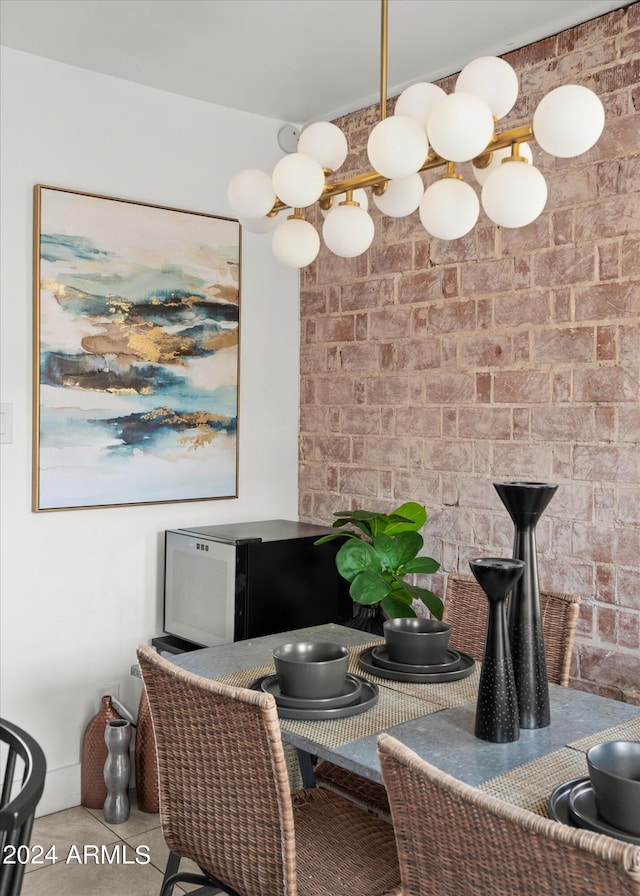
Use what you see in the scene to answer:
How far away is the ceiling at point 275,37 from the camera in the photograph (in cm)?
241

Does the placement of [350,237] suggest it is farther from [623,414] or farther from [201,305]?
[201,305]

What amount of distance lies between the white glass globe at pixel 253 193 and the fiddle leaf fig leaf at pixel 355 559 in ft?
3.86

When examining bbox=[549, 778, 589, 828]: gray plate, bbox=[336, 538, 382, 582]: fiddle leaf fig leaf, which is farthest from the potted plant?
bbox=[549, 778, 589, 828]: gray plate

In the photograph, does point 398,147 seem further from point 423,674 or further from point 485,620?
point 485,620

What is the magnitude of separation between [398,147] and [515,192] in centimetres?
23

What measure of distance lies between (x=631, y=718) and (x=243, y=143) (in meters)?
2.51

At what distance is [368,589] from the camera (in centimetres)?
253

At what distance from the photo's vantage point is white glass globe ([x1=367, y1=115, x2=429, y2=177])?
4.96 feet

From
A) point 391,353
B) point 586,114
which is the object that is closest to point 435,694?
point 586,114

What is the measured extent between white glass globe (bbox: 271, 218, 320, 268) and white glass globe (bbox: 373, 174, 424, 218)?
0.17m

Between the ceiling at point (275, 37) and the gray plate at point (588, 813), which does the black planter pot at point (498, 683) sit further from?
the ceiling at point (275, 37)

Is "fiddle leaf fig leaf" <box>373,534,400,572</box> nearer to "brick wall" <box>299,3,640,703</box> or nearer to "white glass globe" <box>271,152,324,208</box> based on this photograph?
"brick wall" <box>299,3,640,703</box>

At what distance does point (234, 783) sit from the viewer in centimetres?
151

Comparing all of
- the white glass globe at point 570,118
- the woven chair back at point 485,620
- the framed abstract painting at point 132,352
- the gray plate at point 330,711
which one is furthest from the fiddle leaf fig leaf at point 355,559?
the white glass globe at point 570,118
